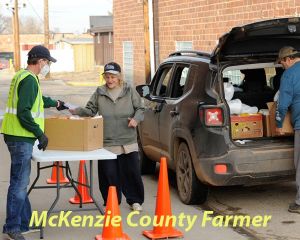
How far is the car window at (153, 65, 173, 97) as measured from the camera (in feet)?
30.2

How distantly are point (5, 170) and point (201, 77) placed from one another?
4.65 meters

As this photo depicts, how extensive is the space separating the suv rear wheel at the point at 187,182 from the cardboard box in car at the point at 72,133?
4.73 feet

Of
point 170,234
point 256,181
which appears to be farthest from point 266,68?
point 170,234

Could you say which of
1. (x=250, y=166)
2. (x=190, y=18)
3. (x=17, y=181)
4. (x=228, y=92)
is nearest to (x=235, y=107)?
(x=228, y=92)

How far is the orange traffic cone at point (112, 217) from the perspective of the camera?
19.9 feet

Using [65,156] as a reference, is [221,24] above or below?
above

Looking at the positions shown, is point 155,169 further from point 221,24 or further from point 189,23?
point 189,23

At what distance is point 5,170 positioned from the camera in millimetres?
11125

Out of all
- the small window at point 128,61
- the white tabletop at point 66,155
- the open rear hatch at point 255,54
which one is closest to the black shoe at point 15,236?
the white tabletop at point 66,155

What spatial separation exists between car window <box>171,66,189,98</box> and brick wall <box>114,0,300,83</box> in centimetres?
557

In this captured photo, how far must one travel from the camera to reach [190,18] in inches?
782

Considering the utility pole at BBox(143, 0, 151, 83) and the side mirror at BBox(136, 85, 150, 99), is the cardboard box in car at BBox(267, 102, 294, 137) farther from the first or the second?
the utility pole at BBox(143, 0, 151, 83)

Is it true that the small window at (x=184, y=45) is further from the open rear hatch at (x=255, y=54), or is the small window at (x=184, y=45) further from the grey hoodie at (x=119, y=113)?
the grey hoodie at (x=119, y=113)

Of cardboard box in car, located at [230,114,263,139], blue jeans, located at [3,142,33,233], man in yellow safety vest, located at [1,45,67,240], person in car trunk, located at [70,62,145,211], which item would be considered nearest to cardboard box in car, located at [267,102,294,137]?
cardboard box in car, located at [230,114,263,139]
